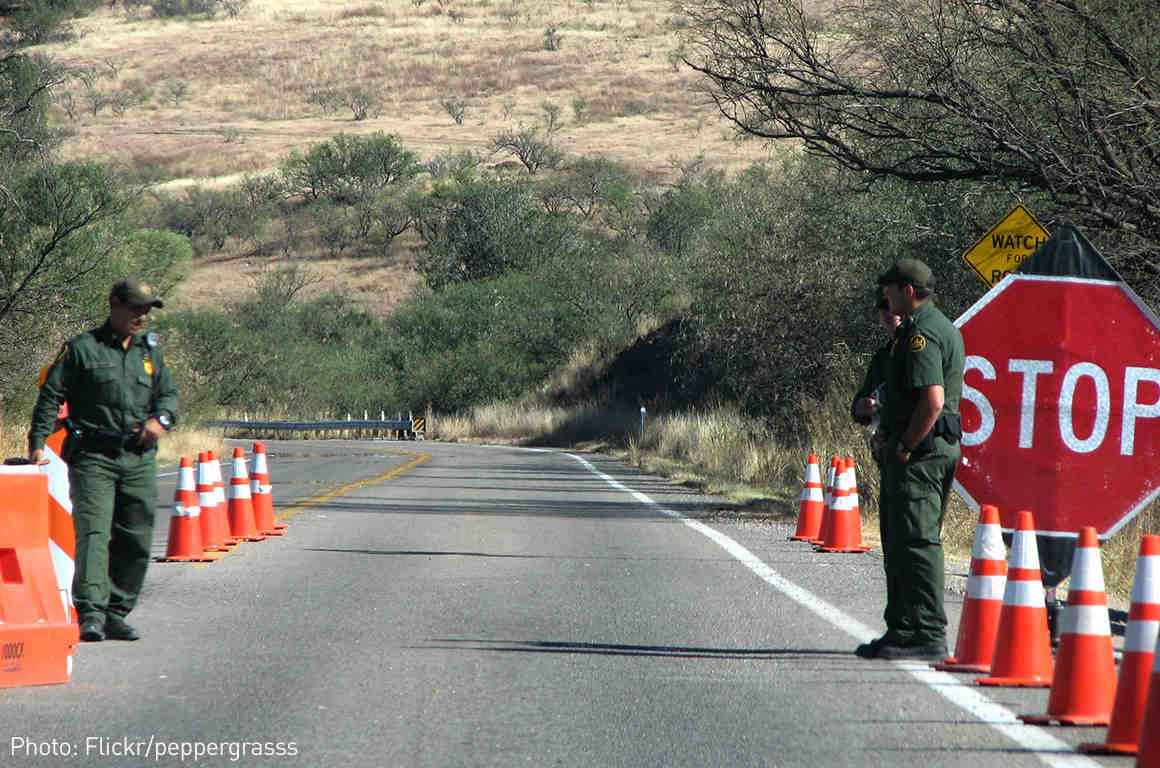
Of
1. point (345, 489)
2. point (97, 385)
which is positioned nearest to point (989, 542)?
point (97, 385)

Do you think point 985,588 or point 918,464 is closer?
point 985,588

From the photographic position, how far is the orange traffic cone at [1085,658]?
761 centimetres

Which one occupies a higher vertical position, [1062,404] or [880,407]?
[1062,404]

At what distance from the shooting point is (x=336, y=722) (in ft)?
25.6

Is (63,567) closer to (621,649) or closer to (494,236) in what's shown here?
(621,649)

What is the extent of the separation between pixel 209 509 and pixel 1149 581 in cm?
983

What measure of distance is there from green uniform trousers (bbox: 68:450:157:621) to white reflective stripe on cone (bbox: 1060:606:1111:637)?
210 inches

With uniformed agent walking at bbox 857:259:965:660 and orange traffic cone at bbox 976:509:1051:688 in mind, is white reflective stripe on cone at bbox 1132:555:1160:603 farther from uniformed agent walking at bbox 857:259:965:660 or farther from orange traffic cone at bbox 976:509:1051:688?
uniformed agent walking at bbox 857:259:965:660

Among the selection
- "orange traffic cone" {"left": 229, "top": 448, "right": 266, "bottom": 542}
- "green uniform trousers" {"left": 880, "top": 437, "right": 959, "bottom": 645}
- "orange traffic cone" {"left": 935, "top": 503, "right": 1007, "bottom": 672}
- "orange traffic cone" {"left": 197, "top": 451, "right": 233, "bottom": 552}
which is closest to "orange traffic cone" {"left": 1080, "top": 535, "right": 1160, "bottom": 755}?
"orange traffic cone" {"left": 935, "top": 503, "right": 1007, "bottom": 672}

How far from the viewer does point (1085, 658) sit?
760 centimetres

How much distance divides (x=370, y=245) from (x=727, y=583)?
298 feet

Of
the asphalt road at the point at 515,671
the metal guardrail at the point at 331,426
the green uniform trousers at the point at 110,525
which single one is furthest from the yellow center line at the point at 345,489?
the metal guardrail at the point at 331,426

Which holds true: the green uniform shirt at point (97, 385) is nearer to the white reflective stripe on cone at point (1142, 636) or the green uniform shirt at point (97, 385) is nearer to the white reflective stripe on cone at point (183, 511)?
the white reflective stripe on cone at point (183, 511)

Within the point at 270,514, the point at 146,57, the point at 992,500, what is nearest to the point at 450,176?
the point at 146,57
